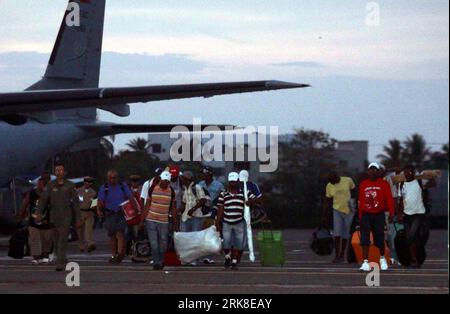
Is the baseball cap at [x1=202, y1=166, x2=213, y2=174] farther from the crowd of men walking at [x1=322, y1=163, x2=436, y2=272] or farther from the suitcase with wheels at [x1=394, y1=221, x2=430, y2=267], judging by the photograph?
the suitcase with wheels at [x1=394, y1=221, x2=430, y2=267]

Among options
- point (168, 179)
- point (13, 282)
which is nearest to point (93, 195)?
point (168, 179)

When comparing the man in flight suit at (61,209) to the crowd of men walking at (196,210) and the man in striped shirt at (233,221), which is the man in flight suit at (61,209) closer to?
the crowd of men walking at (196,210)

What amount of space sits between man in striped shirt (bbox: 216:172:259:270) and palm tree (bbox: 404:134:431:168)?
3.07 meters

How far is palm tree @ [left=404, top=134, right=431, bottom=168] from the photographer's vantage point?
22.3 metres

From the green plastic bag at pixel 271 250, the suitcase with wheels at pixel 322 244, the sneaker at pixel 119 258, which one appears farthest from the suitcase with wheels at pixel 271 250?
the sneaker at pixel 119 258

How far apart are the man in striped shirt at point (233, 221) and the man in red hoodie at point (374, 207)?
Result: 83.3 inches

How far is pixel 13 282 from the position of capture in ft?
57.1

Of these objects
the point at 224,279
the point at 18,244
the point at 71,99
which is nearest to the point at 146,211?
the point at 224,279

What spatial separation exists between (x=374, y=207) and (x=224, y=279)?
10.1 feet

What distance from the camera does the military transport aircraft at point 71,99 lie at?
76.5 feet

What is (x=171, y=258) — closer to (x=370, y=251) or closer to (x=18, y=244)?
(x=370, y=251)

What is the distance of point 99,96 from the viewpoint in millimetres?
23547
